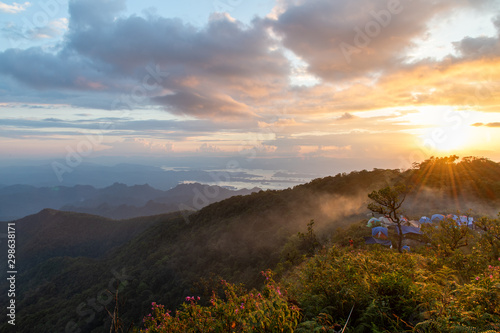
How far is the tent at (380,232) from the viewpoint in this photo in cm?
2194

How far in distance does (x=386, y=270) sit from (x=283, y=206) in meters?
43.4

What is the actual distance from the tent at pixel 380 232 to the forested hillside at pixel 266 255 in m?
2.93

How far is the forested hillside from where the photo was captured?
18.6 feet

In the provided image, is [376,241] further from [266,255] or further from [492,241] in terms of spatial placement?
[266,255]

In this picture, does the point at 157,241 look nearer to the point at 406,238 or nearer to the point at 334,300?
the point at 406,238

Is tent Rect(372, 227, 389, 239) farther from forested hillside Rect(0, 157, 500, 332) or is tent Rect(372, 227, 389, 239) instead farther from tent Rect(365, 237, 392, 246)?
forested hillside Rect(0, 157, 500, 332)

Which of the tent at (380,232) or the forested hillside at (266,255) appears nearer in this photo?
the forested hillside at (266,255)

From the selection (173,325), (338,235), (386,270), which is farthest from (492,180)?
(173,325)

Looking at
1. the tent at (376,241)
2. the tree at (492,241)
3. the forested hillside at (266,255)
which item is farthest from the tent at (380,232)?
the tree at (492,241)

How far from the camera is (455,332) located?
3383 mm

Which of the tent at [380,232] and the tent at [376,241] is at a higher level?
the tent at [380,232]

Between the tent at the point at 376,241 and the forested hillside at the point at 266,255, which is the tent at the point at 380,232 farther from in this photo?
the forested hillside at the point at 266,255

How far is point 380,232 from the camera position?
22094 mm

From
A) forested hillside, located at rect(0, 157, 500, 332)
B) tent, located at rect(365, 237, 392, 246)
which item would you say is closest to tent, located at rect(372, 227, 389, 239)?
tent, located at rect(365, 237, 392, 246)
